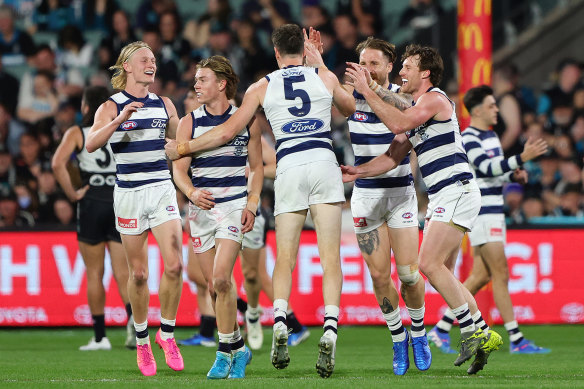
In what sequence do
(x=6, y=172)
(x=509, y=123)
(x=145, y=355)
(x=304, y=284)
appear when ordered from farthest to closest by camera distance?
(x=509, y=123) < (x=6, y=172) < (x=304, y=284) < (x=145, y=355)

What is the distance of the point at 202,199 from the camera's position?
7723 millimetres

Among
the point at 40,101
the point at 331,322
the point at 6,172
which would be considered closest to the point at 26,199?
the point at 6,172

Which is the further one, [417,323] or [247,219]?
[417,323]

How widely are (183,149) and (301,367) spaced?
2.19m

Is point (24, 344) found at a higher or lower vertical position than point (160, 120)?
lower

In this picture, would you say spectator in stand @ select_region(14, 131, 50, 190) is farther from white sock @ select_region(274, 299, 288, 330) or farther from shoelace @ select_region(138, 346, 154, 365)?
white sock @ select_region(274, 299, 288, 330)

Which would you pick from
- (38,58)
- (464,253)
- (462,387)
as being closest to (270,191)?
(464,253)

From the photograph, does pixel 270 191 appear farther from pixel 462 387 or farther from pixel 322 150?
pixel 462 387

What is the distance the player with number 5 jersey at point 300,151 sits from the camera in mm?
7402

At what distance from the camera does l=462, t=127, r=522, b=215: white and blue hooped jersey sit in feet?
32.5

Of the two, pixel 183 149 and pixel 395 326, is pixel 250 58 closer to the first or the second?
pixel 183 149

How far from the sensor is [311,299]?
41.9 feet

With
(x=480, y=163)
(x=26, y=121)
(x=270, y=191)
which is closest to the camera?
(x=480, y=163)

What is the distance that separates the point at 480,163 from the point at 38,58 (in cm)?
1004
